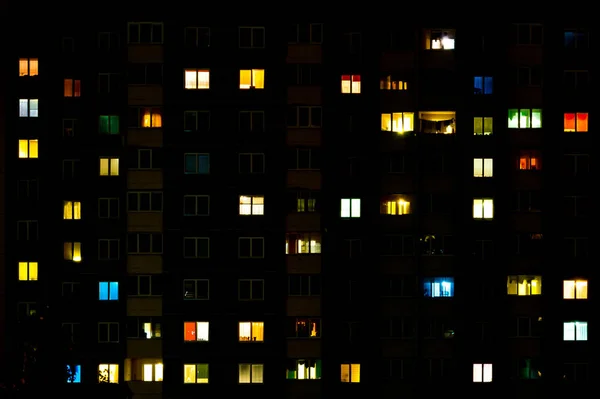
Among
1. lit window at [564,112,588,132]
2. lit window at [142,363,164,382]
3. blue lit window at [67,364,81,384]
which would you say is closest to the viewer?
blue lit window at [67,364,81,384]

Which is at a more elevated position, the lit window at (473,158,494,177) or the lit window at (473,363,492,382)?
the lit window at (473,158,494,177)

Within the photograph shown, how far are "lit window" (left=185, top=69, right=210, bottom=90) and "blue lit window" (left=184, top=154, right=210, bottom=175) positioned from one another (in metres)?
4.30

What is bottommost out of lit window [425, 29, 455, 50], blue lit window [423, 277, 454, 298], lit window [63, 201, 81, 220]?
blue lit window [423, 277, 454, 298]

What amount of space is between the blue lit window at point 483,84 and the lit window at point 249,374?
22.0m

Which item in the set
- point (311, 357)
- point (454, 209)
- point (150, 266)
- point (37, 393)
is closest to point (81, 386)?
point (37, 393)

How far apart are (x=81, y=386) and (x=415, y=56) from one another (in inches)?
1112

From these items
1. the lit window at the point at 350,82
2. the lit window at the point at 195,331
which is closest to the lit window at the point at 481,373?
the lit window at the point at 195,331

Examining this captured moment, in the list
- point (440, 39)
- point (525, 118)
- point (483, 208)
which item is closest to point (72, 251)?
point (483, 208)

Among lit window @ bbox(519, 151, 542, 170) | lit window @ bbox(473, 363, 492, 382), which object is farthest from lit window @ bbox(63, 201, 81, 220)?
lit window @ bbox(519, 151, 542, 170)

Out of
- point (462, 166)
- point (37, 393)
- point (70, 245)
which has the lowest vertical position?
point (37, 393)

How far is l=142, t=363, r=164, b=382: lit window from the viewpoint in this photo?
59031mm

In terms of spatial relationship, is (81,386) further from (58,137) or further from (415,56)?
(415,56)

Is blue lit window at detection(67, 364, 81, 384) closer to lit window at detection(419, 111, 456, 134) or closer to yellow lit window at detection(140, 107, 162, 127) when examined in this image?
yellow lit window at detection(140, 107, 162, 127)

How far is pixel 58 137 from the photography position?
58.0 m
